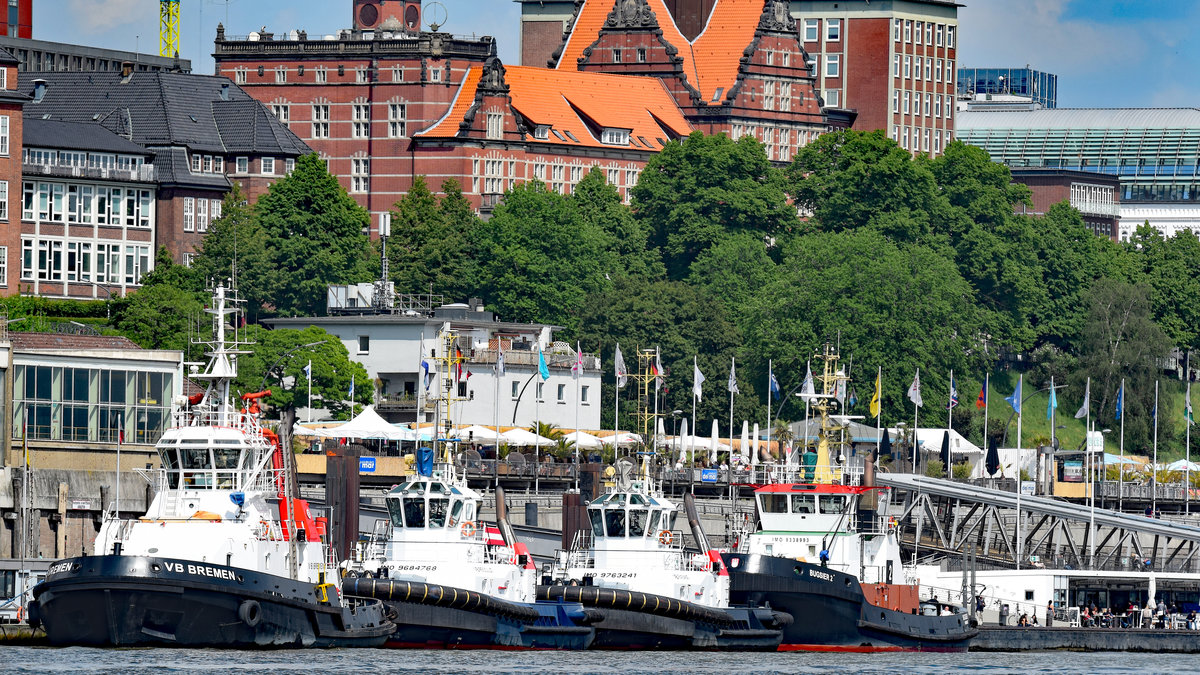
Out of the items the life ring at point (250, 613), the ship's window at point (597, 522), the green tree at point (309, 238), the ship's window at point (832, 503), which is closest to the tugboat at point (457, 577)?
the ship's window at point (597, 522)

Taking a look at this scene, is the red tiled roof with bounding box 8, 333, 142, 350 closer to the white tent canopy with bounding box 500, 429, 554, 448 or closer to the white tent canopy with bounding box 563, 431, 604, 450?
the white tent canopy with bounding box 500, 429, 554, 448

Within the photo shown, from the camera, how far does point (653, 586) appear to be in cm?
10069

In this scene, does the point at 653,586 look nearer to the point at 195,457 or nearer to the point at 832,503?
the point at 832,503

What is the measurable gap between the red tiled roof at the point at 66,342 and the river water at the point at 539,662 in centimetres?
4010

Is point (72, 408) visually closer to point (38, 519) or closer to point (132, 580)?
point (38, 519)

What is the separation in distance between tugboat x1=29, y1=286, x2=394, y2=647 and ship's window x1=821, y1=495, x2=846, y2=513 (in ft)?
66.2

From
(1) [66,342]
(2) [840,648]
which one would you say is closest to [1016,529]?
(2) [840,648]

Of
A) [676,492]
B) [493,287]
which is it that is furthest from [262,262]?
[676,492]

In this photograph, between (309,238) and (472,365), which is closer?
(472,365)

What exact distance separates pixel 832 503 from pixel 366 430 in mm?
34600

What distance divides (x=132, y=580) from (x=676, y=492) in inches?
2385

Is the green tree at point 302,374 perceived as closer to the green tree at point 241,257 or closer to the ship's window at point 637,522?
the green tree at point 241,257

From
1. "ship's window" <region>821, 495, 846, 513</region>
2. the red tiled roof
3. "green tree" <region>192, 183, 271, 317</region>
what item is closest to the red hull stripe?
"ship's window" <region>821, 495, 846, 513</region>

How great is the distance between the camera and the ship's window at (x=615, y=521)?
333ft
